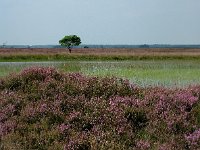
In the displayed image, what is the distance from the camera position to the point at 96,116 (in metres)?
11.7

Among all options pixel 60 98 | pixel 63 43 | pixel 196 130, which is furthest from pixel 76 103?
pixel 63 43

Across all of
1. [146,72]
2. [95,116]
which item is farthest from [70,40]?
[95,116]

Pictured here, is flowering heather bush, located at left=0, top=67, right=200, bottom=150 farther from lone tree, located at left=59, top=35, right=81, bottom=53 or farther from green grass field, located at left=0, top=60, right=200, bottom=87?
lone tree, located at left=59, top=35, right=81, bottom=53

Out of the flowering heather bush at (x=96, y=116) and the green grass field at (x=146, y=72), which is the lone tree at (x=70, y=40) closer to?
the green grass field at (x=146, y=72)

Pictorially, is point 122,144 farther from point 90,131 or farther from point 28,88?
point 28,88

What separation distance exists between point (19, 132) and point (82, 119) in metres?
1.66

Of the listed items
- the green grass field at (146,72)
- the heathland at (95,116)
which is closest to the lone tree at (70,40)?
the green grass field at (146,72)

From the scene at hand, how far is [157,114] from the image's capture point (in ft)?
38.4

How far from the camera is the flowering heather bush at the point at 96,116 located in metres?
10.6

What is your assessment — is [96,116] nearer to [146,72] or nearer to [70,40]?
[146,72]

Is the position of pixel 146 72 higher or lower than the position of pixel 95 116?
lower

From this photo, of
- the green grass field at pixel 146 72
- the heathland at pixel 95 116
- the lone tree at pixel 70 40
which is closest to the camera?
the heathland at pixel 95 116

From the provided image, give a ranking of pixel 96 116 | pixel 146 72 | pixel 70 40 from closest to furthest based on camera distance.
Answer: pixel 96 116
pixel 146 72
pixel 70 40

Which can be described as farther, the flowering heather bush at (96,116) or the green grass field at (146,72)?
the green grass field at (146,72)
